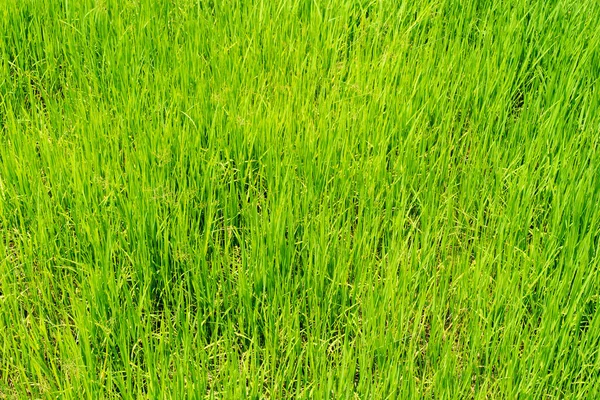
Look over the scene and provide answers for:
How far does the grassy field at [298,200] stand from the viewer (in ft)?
5.14

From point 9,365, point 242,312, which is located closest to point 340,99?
point 242,312

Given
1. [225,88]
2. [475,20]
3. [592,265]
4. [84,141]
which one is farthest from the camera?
[475,20]

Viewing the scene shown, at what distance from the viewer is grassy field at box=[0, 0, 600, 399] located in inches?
61.6

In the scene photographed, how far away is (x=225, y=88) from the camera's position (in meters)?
2.13

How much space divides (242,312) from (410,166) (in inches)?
25.9

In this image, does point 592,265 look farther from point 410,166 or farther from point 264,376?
point 264,376

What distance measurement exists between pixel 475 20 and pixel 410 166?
2.61 feet

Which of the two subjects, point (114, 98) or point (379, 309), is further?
point (114, 98)

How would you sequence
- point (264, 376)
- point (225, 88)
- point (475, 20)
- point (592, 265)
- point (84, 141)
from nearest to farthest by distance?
point (264, 376) → point (592, 265) → point (84, 141) → point (225, 88) → point (475, 20)

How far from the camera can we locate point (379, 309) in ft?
5.27

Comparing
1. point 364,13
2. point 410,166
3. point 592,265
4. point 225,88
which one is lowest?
point 592,265

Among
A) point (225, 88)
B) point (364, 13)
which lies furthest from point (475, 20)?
point (225, 88)

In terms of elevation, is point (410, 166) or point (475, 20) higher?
point (475, 20)

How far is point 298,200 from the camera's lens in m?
1.84
